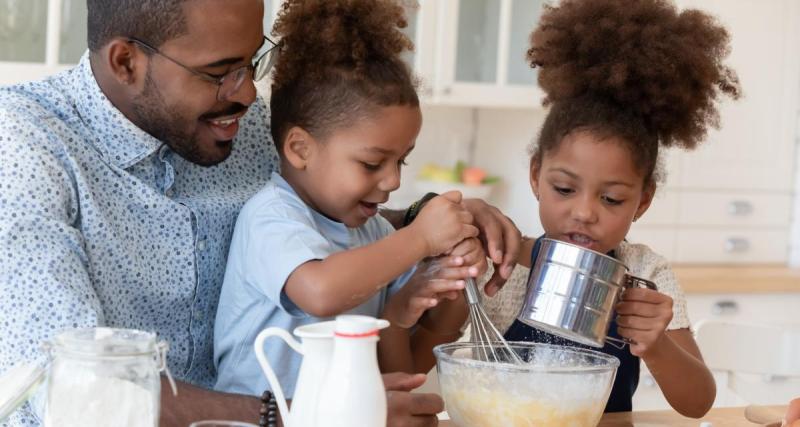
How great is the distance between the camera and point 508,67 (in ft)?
11.6

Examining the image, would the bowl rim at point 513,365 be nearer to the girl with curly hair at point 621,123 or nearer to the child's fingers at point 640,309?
the child's fingers at point 640,309

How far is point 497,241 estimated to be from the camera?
62.8 inches

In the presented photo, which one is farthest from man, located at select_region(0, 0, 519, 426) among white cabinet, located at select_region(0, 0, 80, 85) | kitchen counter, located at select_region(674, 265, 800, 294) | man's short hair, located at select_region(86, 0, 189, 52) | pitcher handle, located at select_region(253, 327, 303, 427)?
kitchen counter, located at select_region(674, 265, 800, 294)

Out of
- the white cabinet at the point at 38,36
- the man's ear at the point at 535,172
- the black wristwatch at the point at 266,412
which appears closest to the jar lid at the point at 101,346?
the black wristwatch at the point at 266,412

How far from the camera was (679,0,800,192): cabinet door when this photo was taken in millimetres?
3770

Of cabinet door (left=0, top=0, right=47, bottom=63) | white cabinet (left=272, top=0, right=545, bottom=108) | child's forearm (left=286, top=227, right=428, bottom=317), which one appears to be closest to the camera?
child's forearm (left=286, top=227, right=428, bottom=317)

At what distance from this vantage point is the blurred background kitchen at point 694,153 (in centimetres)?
346

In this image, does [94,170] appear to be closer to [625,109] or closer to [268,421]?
[268,421]

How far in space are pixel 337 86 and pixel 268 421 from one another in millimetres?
588

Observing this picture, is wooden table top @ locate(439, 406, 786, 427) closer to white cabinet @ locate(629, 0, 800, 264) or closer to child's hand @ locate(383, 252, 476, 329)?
child's hand @ locate(383, 252, 476, 329)

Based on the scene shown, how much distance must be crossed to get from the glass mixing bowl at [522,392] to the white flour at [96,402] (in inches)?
17.1

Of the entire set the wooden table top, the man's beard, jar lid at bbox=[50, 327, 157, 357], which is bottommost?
the wooden table top

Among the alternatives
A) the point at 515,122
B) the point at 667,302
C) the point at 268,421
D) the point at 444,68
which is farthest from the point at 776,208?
the point at 268,421

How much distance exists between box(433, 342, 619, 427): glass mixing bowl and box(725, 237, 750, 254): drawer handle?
2.60 meters
